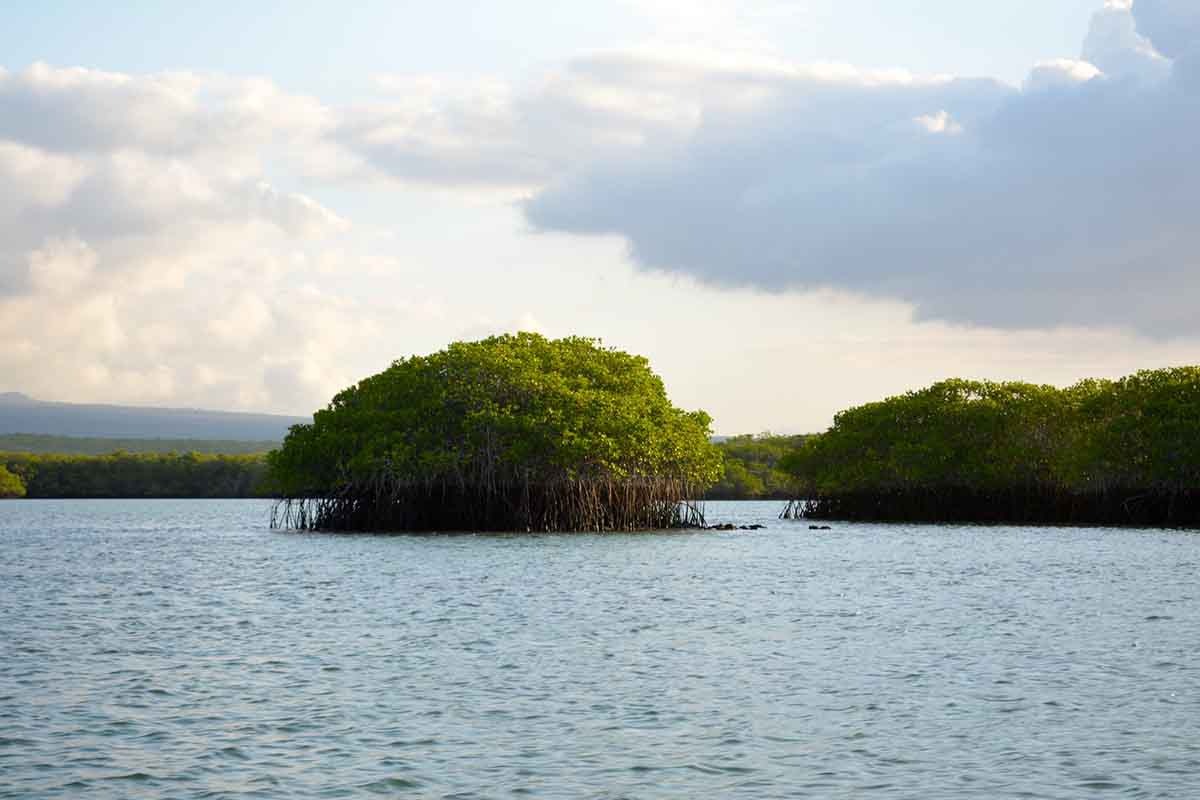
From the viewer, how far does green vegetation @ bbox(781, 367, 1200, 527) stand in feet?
243

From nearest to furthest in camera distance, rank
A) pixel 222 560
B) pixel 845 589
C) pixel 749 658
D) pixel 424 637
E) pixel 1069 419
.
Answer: pixel 749 658 < pixel 424 637 < pixel 845 589 < pixel 222 560 < pixel 1069 419

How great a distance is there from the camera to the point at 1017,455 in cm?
8200

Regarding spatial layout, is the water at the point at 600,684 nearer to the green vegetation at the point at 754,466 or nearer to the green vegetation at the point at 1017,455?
the green vegetation at the point at 1017,455

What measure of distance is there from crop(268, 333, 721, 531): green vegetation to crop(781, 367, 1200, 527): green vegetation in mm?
21362

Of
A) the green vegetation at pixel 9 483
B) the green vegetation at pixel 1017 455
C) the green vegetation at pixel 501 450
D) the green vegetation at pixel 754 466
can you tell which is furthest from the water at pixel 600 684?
the green vegetation at pixel 9 483

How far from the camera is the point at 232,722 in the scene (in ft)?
56.0

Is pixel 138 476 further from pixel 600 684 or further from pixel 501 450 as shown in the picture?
pixel 600 684

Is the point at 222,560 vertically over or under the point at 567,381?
under

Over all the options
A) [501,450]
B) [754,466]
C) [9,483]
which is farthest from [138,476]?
[501,450]

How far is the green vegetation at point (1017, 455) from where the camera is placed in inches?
2918

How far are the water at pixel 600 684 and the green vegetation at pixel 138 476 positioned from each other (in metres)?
142

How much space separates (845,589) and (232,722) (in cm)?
→ 2159

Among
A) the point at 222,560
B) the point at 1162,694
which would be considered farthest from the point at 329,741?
the point at 222,560

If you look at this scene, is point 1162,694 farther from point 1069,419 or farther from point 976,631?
point 1069,419
